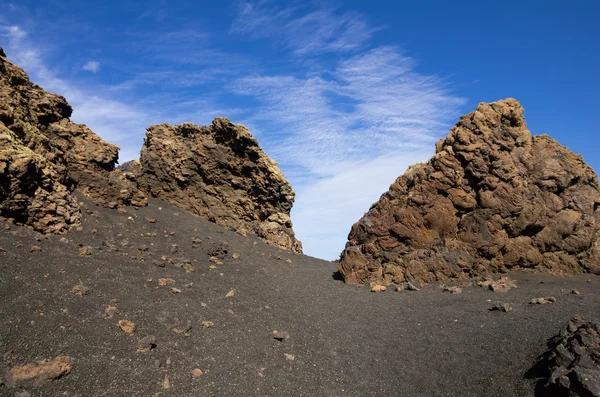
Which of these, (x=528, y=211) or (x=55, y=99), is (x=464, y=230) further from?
(x=55, y=99)

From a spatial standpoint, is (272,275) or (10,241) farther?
(272,275)

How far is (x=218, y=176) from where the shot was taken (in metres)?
34.6

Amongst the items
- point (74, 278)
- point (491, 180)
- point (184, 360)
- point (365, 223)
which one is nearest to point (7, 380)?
point (184, 360)

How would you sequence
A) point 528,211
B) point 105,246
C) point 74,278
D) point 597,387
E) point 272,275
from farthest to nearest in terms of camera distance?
point 272,275 → point 528,211 → point 105,246 → point 74,278 → point 597,387

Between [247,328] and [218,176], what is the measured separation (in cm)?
2122

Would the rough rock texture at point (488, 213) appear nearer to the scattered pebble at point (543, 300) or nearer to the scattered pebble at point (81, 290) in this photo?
the scattered pebble at point (543, 300)

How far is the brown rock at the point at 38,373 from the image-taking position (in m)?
9.03

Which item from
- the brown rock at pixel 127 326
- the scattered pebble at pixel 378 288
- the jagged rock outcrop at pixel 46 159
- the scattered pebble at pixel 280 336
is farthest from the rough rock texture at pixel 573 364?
the jagged rock outcrop at pixel 46 159

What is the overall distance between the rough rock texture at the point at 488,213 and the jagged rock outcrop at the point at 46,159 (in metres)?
18.0

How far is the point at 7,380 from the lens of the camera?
8922 mm

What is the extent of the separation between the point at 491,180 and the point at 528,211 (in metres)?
2.88

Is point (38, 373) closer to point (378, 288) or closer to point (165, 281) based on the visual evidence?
point (165, 281)

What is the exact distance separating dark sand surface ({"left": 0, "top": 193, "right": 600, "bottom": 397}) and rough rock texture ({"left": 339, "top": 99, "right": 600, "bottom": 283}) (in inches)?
74.5

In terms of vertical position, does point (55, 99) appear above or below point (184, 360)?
above
